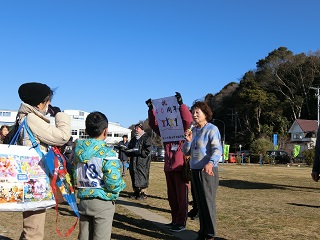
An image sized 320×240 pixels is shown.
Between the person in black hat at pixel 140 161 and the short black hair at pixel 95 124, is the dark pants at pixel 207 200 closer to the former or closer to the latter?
the short black hair at pixel 95 124

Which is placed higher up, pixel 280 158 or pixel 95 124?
pixel 95 124

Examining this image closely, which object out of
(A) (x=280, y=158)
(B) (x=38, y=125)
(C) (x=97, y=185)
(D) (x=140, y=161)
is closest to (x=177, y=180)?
(C) (x=97, y=185)

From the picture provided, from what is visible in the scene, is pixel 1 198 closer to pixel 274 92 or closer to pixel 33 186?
pixel 33 186

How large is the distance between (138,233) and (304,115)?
64.0 meters

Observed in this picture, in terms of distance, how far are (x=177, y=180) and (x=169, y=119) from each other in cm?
104

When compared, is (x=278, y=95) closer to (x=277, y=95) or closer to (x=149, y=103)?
(x=277, y=95)

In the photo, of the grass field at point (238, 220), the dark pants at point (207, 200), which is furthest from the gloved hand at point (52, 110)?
the grass field at point (238, 220)

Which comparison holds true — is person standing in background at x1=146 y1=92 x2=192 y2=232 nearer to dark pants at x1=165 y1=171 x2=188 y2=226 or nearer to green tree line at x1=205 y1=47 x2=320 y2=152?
dark pants at x1=165 y1=171 x2=188 y2=226

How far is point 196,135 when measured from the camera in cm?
491

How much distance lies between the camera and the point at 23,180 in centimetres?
314

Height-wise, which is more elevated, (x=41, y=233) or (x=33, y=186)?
(x=33, y=186)

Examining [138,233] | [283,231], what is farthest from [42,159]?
[283,231]

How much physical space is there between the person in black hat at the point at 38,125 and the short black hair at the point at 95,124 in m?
0.20

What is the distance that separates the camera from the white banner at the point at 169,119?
19.8ft
